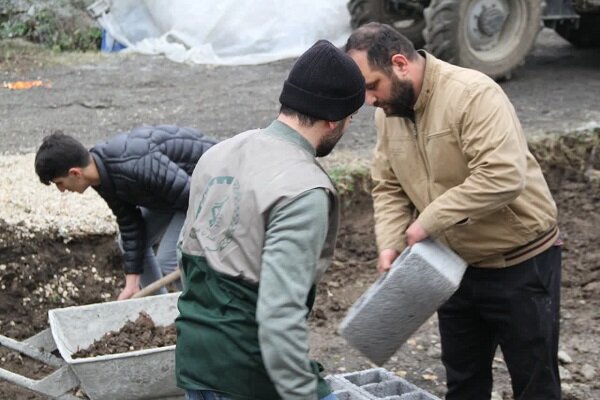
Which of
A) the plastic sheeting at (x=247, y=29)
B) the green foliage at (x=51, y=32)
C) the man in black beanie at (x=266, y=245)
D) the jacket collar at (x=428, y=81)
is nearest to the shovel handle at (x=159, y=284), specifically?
the jacket collar at (x=428, y=81)

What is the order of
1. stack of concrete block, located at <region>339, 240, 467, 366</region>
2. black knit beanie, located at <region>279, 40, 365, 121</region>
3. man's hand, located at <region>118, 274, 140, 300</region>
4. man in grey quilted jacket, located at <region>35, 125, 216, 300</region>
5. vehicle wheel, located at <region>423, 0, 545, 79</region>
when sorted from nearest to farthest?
black knit beanie, located at <region>279, 40, 365, 121</region>
stack of concrete block, located at <region>339, 240, 467, 366</region>
man in grey quilted jacket, located at <region>35, 125, 216, 300</region>
man's hand, located at <region>118, 274, 140, 300</region>
vehicle wheel, located at <region>423, 0, 545, 79</region>

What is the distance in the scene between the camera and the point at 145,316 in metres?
4.89

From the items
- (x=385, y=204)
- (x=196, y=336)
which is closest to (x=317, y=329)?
(x=385, y=204)

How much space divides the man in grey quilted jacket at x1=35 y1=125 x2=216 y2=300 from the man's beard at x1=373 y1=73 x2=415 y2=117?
1603mm

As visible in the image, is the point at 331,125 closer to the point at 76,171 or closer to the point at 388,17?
the point at 76,171

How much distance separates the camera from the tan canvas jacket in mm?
3631

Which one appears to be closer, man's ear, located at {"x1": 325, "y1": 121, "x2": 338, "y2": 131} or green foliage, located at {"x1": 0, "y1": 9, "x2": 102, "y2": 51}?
man's ear, located at {"x1": 325, "y1": 121, "x2": 338, "y2": 131}

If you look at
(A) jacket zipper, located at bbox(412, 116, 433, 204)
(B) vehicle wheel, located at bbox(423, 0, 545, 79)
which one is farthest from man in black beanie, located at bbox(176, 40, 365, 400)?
(B) vehicle wheel, located at bbox(423, 0, 545, 79)

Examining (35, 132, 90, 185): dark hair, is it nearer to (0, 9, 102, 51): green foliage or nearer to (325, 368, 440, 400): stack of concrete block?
(325, 368, 440, 400): stack of concrete block

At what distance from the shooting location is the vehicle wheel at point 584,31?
11461 mm

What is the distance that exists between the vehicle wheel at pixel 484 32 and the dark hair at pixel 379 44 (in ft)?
19.8

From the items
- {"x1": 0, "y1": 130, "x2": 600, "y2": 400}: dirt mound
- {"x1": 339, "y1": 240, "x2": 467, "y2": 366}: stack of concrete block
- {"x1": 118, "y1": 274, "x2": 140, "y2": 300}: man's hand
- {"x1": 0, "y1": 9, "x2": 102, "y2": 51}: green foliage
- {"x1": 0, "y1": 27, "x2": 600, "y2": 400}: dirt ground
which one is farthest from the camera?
{"x1": 0, "y1": 9, "x2": 102, "y2": 51}: green foliage

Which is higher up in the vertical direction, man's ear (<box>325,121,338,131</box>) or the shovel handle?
man's ear (<box>325,121,338,131</box>)

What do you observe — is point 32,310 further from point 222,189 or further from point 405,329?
point 222,189
